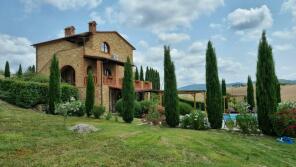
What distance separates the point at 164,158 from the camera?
369 inches

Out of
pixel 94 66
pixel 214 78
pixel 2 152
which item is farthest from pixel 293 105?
pixel 94 66

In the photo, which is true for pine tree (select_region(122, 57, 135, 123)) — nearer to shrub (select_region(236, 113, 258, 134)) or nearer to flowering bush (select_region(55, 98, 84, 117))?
flowering bush (select_region(55, 98, 84, 117))

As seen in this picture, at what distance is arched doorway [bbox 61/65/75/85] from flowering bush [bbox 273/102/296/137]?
2067 centimetres

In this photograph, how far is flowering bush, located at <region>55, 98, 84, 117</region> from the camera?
58.0 feet

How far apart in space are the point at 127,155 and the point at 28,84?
1610 centimetres

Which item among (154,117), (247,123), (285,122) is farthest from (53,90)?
(285,122)

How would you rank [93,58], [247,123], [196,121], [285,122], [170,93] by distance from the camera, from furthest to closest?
[93,58], [170,93], [196,121], [247,123], [285,122]

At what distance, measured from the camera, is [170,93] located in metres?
18.5

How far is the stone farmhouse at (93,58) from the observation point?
29234 mm

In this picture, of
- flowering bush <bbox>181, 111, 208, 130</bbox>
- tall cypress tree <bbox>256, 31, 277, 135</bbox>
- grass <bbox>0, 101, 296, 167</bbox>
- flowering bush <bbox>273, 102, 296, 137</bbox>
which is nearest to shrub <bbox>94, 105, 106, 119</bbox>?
flowering bush <bbox>181, 111, 208, 130</bbox>

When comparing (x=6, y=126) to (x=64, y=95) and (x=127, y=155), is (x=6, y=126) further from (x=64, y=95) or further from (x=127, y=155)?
(x=64, y=95)

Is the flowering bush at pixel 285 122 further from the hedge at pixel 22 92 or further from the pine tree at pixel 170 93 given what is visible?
the hedge at pixel 22 92

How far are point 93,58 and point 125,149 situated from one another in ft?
68.0

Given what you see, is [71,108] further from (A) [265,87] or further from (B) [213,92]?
(A) [265,87]
